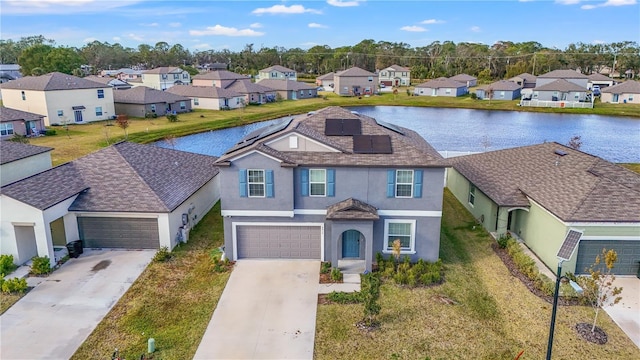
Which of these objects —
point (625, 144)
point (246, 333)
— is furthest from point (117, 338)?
point (625, 144)

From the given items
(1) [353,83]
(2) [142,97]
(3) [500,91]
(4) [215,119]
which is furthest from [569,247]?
(1) [353,83]

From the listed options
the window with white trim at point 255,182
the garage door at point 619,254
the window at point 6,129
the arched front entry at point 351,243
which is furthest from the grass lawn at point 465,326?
the window at point 6,129

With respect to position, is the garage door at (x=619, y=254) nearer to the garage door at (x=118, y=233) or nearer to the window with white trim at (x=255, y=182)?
the window with white trim at (x=255, y=182)

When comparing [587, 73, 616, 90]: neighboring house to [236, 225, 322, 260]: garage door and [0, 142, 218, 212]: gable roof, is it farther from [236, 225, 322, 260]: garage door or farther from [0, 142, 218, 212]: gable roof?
[0, 142, 218, 212]: gable roof

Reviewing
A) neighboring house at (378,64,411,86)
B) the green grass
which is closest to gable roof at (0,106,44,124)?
the green grass

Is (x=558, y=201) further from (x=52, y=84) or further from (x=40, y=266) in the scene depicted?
(x=52, y=84)

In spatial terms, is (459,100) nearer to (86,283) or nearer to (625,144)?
(625,144)

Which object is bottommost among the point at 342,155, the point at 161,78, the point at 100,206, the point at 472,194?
the point at 472,194
